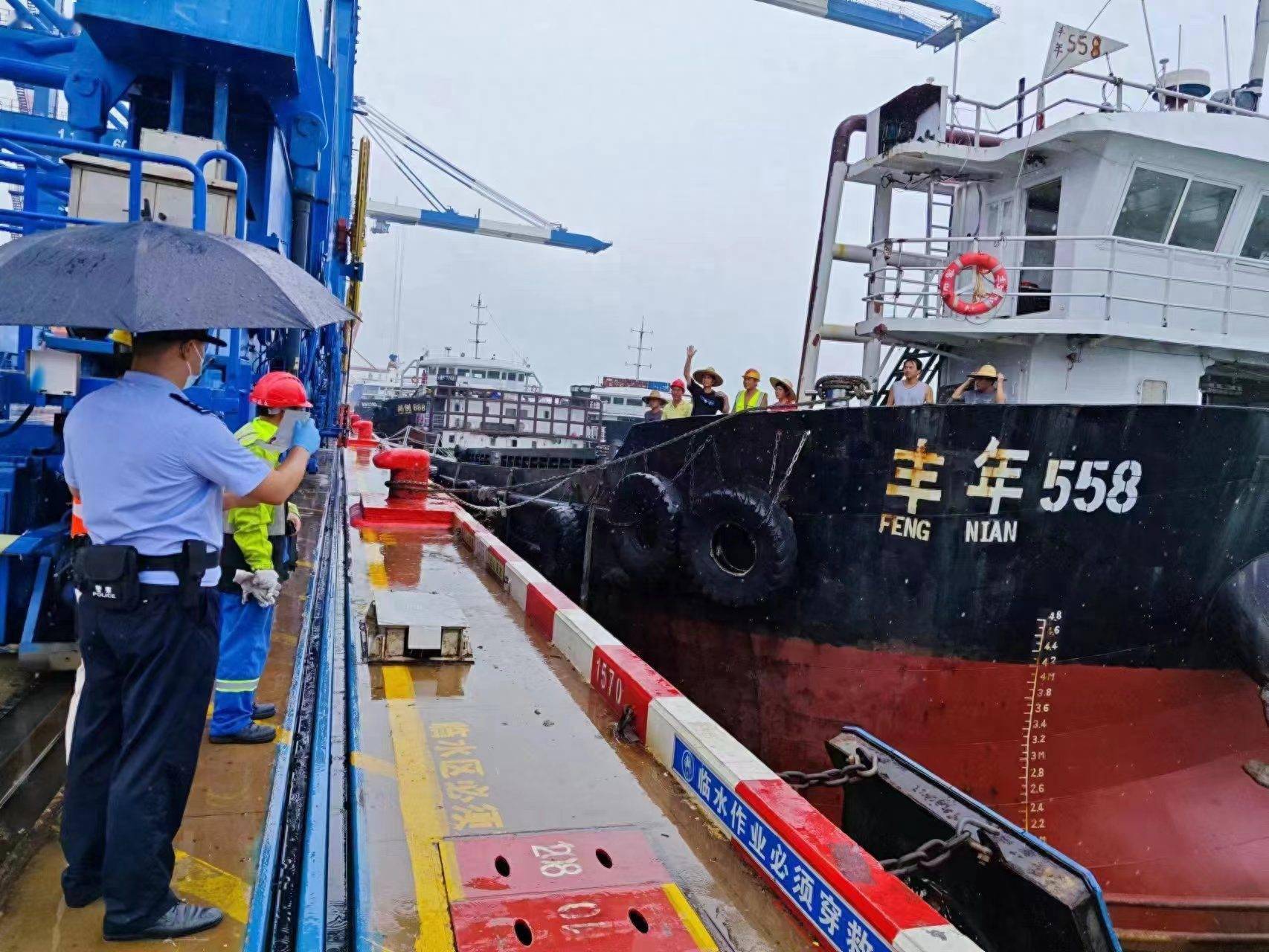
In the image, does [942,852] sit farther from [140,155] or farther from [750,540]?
[140,155]

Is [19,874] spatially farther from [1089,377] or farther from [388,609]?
[1089,377]

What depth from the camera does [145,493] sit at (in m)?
2.08

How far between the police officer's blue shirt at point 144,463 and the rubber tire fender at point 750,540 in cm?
418

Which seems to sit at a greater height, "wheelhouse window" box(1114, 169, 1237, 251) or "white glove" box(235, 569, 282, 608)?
"wheelhouse window" box(1114, 169, 1237, 251)

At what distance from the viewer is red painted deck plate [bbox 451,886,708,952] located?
90.3 inches

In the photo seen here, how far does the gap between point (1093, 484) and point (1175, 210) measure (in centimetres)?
365

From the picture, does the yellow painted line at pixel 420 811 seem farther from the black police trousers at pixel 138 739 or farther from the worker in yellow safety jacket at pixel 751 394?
the worker in yellow safety jacket at pixel 751 394

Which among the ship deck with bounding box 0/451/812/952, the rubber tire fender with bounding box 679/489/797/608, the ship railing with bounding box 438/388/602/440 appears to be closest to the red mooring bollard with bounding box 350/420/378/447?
the ship railing with bounding box 438/388/602/440

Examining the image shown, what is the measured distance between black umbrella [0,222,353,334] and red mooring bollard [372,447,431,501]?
7148 millimetres

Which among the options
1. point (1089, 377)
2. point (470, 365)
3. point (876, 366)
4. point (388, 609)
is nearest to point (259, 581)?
point (388, 609)

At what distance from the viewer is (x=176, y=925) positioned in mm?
2182

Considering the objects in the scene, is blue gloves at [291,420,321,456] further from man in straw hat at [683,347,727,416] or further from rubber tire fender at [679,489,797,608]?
man in straw hat at [683,347,727,416]

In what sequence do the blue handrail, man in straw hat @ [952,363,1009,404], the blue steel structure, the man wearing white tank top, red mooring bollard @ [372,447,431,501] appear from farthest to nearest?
red mooring bollard @ [372,447,431,501], the man wearing white tank top, man in straw hat @ [952,363,1009,404], the blue handrail, the blue steel structure

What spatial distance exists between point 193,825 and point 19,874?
451mm
